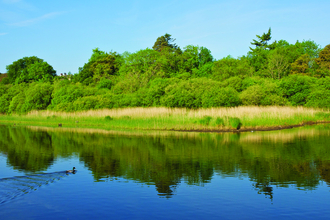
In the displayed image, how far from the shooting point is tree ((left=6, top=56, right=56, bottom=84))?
72.6 m

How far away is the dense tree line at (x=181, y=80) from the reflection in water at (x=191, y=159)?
1692cm

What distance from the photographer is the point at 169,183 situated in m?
10.3

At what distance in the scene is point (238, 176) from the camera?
11047mm

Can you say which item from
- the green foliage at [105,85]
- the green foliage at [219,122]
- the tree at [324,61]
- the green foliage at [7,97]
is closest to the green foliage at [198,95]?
the green foliage at [219,122]

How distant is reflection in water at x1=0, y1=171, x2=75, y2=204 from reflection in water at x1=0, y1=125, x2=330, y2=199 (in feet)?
4.21

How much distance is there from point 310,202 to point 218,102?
26.1 m

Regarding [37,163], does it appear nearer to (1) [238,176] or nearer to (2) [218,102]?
(1) [238,176]

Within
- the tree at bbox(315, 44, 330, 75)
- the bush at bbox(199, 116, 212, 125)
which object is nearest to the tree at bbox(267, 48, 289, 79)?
the tree at bbox(315, 44, 330, 75)

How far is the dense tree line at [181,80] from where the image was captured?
37875 mm

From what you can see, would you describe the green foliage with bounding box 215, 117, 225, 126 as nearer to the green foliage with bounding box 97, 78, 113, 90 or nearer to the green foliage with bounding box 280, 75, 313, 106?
the green foliage with bounding box 280, 75, 313, 106

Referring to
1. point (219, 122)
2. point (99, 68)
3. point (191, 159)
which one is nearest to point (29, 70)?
point (99, 68)

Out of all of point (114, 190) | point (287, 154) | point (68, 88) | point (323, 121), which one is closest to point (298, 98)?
point (323, 121)

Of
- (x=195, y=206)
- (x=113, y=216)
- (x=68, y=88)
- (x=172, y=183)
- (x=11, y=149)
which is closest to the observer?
(x=113, y=216)

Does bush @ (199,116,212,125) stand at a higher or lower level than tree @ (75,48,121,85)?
lower
